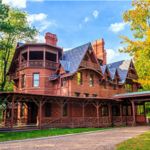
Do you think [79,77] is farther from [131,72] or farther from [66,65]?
[131,72]

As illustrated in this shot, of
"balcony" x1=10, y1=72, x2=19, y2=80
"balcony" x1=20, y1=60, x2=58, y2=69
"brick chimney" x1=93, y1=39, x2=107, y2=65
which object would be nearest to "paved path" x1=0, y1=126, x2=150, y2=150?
"balcony" x1=20, y1=60, x2=58, y2=69

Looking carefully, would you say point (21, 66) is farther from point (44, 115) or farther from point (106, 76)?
point (106, 76)

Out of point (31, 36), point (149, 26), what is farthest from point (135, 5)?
point (31, 36)

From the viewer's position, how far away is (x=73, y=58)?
24609 mm

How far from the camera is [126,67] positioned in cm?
3234

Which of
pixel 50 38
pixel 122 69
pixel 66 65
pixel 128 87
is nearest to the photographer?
pixel 66 65

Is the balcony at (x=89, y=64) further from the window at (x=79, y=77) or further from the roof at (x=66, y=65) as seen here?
the roof at (x=66, y=65)

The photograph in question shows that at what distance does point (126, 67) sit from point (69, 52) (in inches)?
461

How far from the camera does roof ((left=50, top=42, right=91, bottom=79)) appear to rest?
22884 millimetres

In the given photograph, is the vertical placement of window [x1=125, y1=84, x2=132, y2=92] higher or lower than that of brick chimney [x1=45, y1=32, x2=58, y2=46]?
lower

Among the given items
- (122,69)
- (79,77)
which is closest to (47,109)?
(79,77)

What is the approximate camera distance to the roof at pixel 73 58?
901 inches

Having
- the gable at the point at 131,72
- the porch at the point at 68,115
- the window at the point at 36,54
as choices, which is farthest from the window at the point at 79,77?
the gable at the point at 131,72

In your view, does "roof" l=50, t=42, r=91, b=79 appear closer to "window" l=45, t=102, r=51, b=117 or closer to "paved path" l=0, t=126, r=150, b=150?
"window" l=45, t=102, r=51, b=117
